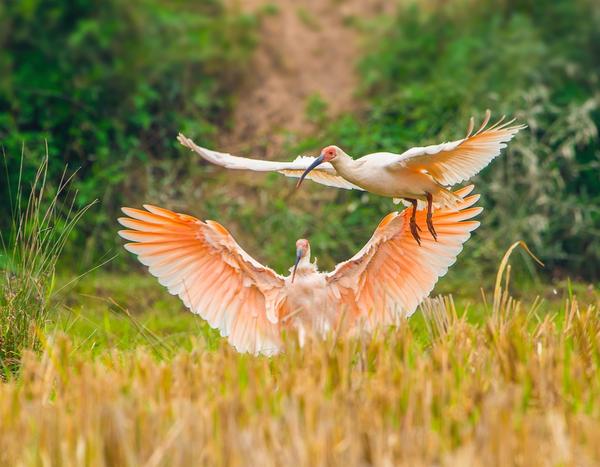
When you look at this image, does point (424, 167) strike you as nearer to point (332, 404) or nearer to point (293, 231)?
point (332, 404)

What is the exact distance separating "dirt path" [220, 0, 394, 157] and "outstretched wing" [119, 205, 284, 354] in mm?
5449

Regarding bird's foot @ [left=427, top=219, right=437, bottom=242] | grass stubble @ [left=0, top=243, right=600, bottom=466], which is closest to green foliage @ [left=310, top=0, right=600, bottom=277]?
bird's foot @ [left=427, top=219, right=437, bottom=242]

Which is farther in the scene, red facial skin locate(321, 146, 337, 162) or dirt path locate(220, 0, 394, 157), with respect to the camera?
dirt path locate(220, 0, 394, 157)

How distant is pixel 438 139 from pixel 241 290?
14.8ft

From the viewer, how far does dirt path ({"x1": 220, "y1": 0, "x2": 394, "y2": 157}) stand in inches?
503

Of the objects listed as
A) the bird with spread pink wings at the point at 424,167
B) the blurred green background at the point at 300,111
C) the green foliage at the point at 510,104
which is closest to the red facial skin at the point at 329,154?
the bird with spread pink wings at the point at 424,167

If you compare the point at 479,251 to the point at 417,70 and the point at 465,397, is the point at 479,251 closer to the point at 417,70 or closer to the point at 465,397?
the point at 417,70

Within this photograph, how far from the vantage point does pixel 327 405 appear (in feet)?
13.3

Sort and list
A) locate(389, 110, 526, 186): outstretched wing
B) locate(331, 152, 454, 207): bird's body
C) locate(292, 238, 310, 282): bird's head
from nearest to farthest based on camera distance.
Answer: locate(389, 110, 526, 186): outstretched wing
locate(331, 152, 454, 207): bird's body
locate(292, 238, 310, 282): bird's head

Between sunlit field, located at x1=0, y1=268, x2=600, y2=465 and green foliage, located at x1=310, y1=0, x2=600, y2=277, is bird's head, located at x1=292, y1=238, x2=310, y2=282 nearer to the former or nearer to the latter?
sunlit field, located at x1=0, y1=268, x2=600, y2=465

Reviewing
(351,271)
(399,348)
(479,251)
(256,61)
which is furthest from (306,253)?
(256,61)

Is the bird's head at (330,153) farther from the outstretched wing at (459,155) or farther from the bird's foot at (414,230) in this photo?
the bird's foot at (414,230)

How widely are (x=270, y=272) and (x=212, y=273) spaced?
1.05ft

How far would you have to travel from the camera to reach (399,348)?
4980mm
